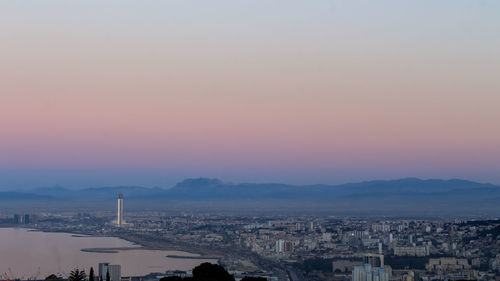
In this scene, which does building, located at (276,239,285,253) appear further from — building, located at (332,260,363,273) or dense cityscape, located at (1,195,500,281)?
building, located at (332,260,363,273)

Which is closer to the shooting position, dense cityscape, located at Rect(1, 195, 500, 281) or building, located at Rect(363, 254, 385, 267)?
dense cityscape, located at Rect(1, 195, 500, 281)

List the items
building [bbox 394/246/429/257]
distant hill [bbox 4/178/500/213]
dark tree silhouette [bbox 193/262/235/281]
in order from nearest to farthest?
dark tree silhouette [bbox 193/262/235/281]
building [bbox 394/246/429/257]
distant hill [bbox 4/178/500/213]

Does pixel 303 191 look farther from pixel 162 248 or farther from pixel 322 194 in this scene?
pixel 162 248

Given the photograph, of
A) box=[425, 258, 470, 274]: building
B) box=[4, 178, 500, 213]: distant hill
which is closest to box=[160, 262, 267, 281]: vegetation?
box=[425, 258, 470, 274]: building

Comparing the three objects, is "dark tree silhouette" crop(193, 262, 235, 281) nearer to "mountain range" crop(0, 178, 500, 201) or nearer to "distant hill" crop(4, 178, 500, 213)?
"distant hill" crop(4, 178, 500, 213)

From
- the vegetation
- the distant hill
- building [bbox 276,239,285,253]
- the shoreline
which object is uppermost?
the distant hill

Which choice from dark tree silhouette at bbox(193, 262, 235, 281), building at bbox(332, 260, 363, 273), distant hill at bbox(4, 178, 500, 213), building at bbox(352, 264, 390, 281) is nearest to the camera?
dark tree silhouette at bbox(193, 262, 235, 281)

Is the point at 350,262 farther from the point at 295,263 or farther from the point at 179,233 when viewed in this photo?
the point at 179,233

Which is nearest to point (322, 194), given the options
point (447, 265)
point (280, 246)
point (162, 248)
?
point (162, 248)

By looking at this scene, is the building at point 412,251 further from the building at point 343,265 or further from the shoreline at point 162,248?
the shoreline at point 162,248

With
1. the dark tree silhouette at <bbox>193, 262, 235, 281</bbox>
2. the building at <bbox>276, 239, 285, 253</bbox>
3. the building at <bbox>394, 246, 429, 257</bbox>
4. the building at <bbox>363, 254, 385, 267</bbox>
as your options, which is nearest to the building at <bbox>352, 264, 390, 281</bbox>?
the building at <bbox>363, 254, 385, 267</bbox>

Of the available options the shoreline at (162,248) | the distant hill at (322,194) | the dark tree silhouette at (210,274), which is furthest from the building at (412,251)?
the distant hill at (322,194)

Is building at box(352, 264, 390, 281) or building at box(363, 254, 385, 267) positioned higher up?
building at box(363, 254, 385, 267)
